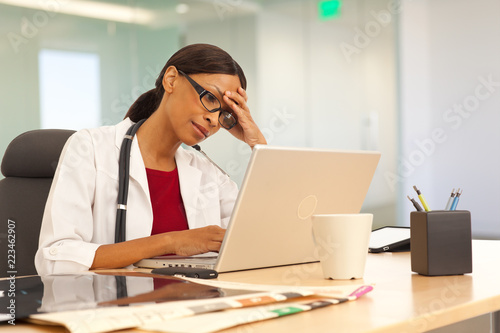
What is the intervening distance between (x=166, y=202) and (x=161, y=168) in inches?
4.4

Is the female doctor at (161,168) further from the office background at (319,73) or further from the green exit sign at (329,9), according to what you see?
the green exit sign at (329,9)

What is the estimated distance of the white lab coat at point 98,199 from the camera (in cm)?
123

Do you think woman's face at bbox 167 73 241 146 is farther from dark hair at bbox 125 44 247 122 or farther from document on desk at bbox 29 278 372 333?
document on desk at bbox 29 278 372 333

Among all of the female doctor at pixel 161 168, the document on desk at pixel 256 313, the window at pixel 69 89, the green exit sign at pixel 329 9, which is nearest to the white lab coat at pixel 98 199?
the female doctor at pixel 161 168

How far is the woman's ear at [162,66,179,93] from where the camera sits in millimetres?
1739

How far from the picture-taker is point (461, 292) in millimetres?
835

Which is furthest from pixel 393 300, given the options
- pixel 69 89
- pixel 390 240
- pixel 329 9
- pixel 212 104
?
pixel 329 9

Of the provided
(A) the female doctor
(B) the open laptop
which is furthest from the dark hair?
(B) the open laptop

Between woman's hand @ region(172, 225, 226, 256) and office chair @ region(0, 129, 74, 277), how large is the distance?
2.24 ft

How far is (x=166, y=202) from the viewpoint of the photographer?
5.55 feet

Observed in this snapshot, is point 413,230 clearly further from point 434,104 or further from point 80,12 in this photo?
point 434,104

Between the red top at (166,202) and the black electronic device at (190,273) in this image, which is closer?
the black electronic device at (190,273)

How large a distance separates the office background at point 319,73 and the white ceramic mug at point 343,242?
3.10 m

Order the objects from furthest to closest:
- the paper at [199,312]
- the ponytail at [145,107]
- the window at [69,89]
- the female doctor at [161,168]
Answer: the window at [69,89] < the ponytail at [145,107] < the female doctor at [161,168] < the paper at [199,312]
